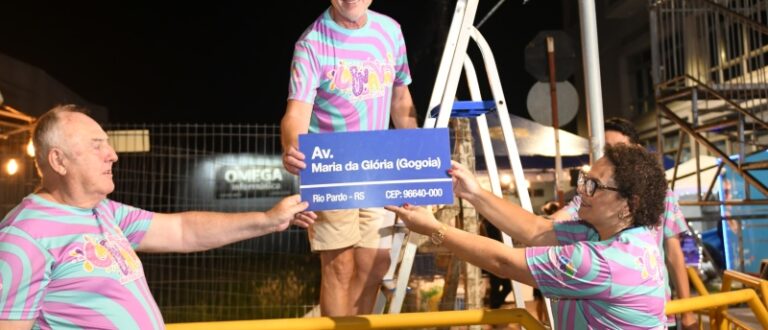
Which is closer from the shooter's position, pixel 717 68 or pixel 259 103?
pixel 717 68

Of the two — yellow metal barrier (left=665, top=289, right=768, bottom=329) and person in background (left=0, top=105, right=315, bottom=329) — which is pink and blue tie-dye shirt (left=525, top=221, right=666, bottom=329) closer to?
yellow metal barrier (left=665, top=289, right=768, bottom=329)

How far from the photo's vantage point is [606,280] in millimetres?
2031

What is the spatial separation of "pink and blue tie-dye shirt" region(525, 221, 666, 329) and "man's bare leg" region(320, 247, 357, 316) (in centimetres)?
80

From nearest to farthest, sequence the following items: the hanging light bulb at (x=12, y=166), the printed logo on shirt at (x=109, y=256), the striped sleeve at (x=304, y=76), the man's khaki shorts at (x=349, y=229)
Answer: the printed logo on shirt at (x=109, y=256) → the striped sleeve at (x=304, y=76) → the man's khaki shorts at (x=349, y=229) → the hanging light bulb at (x=12, y=166)

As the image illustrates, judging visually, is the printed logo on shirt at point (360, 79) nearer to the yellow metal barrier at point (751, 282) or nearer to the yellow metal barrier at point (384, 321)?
the yellow metal barrier at point (384, 321)

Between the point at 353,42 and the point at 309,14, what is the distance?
13200mm

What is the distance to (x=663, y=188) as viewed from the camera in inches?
89.0

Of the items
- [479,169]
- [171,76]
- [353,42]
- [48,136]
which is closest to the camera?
[48,136]

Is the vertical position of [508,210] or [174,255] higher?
[508,210]

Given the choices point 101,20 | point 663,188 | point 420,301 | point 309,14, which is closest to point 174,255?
point 420,301

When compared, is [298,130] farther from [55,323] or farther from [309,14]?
[309,14]

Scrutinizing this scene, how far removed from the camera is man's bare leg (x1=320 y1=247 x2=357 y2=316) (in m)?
2.61

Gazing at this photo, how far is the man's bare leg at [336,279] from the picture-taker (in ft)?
8.56

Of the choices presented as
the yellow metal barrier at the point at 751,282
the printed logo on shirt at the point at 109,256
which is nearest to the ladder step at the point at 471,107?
the printed logo on shirt at the point at 109,256
